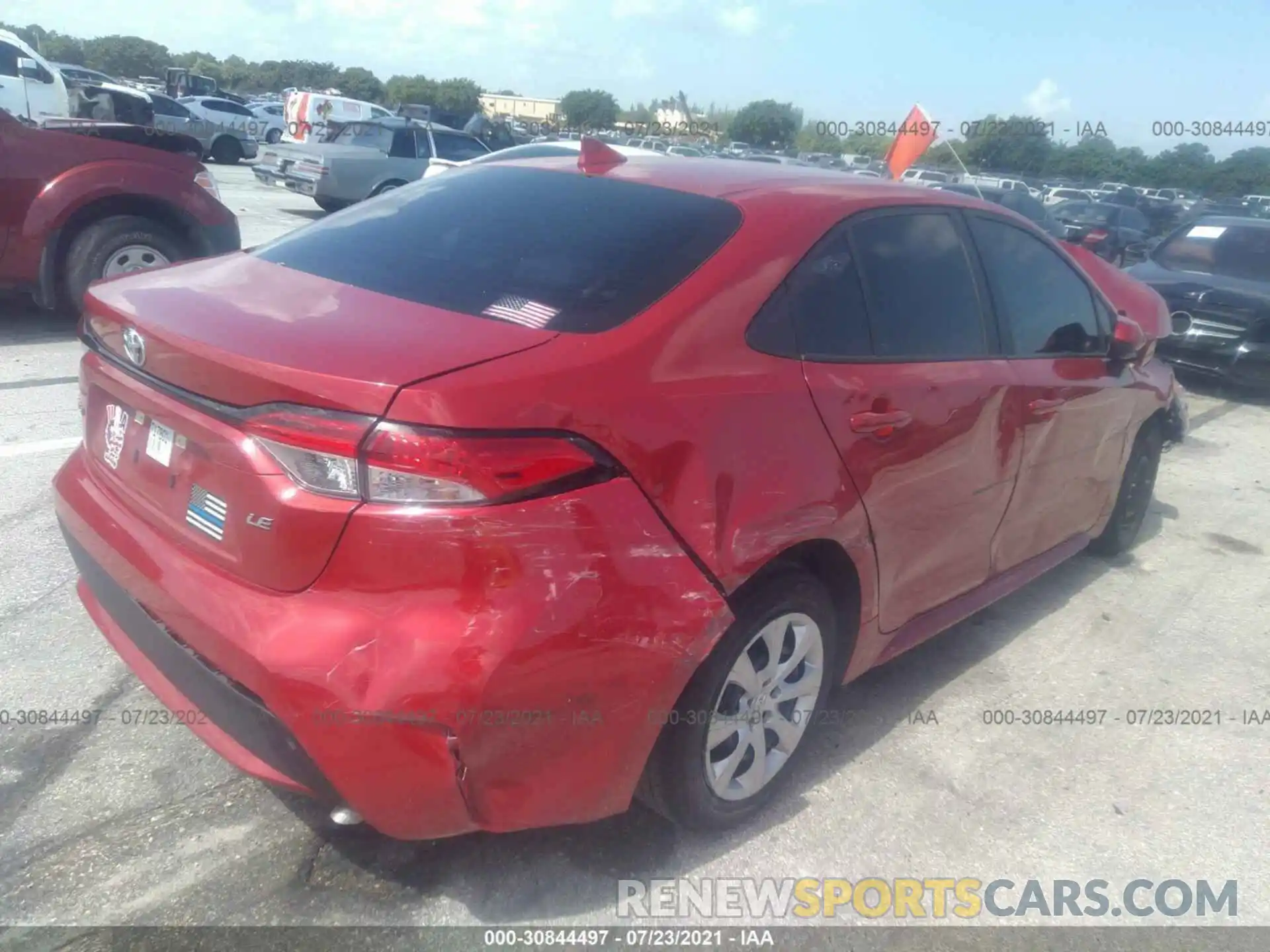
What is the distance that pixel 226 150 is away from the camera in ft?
88.4

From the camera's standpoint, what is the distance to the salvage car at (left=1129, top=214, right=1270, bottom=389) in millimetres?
8578

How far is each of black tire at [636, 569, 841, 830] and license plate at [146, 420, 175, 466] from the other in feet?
4.23

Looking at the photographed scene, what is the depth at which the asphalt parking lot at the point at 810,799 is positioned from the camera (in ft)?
8.20

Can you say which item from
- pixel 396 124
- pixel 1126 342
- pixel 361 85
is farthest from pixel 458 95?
pixel 1126 342

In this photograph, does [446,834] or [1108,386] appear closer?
[446,834]

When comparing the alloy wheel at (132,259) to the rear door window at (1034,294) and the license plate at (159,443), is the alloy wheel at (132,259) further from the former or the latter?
the rear door window at (1034,294)

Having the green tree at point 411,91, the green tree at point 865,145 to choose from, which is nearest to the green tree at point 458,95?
the green tree at point 411,91

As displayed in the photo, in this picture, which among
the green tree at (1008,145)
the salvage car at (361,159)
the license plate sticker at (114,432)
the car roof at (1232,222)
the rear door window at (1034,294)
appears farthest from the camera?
the green tree at (1008,145)

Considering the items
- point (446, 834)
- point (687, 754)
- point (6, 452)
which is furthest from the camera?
point (6, 452)

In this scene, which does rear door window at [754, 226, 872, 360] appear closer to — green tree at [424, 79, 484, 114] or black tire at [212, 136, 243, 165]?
black tire at [212, 136, 243, 165]

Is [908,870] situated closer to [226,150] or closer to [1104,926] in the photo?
[1104,926]

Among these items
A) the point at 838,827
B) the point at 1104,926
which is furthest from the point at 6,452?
the point at 1104,926

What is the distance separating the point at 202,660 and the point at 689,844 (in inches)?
52.4

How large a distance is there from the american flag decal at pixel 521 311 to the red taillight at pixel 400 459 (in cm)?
37
